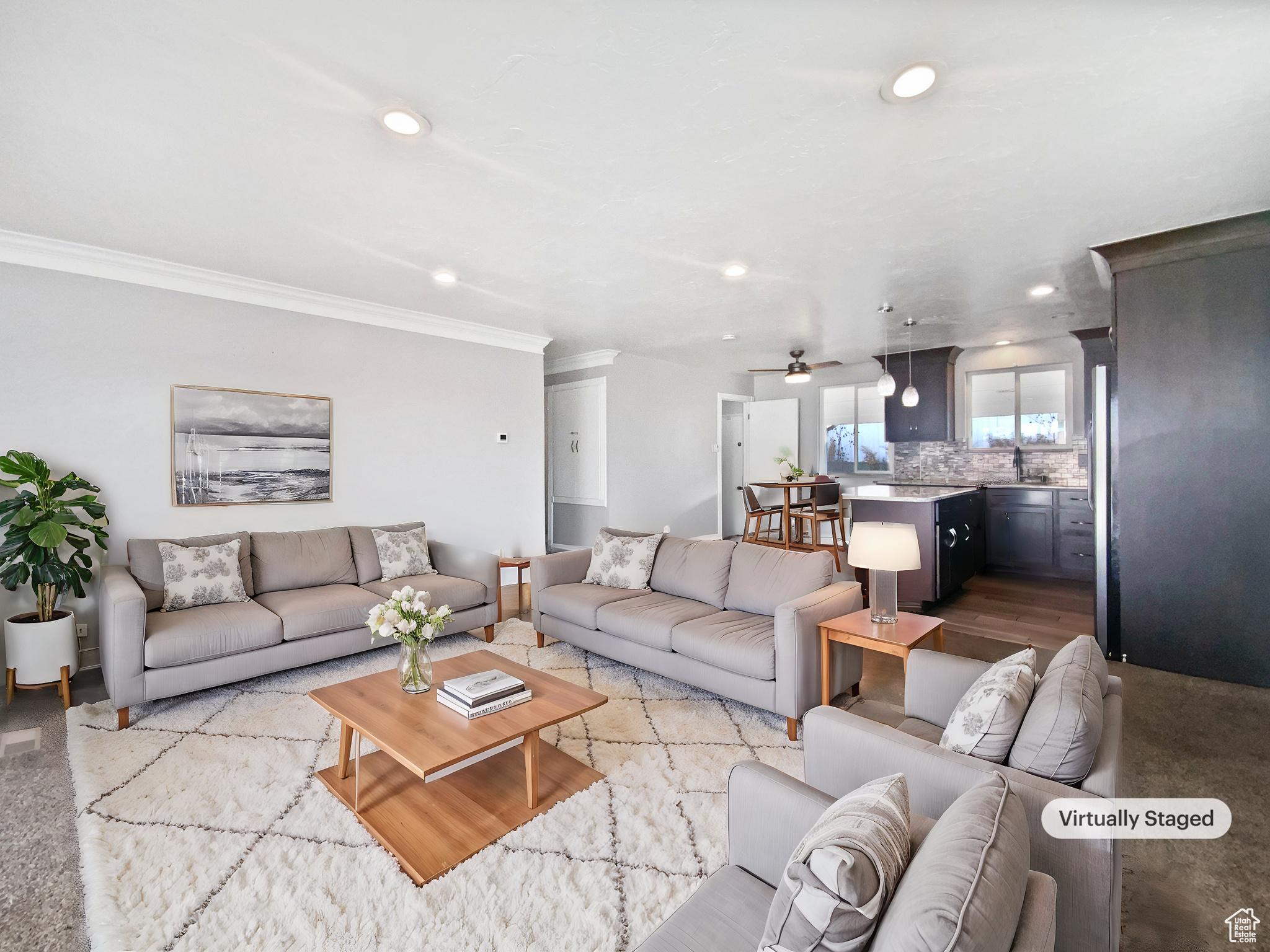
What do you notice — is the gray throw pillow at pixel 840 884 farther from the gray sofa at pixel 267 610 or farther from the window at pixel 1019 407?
the window at pixel 1019 407

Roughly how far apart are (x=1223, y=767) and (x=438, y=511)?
5.13 meters

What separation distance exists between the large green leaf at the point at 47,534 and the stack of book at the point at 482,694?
2325mm

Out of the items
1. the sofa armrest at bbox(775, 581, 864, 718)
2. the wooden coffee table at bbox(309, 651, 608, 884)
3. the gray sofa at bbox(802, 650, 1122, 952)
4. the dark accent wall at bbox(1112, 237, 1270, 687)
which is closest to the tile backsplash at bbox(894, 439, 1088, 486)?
the dark accent wall at bbox(1112, 237, 1270, 687)

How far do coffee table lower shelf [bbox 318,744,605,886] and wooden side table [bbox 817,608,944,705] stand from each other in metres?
1.18

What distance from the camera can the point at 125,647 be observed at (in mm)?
2908

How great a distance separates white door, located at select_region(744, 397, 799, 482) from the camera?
8.73m

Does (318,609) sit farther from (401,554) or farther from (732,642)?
(732,642)

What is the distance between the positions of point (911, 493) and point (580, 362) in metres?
3.91

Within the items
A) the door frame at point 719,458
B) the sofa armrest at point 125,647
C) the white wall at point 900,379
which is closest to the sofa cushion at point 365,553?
the sofa armrest at point 125,647

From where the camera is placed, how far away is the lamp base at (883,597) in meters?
2.87

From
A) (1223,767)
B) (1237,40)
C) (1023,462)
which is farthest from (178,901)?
(1023,462)

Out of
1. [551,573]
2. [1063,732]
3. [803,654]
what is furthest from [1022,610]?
[1063,732]

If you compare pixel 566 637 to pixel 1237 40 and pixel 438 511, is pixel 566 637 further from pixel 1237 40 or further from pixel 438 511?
pixel 1237 40

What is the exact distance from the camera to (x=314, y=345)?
4.59 metres
